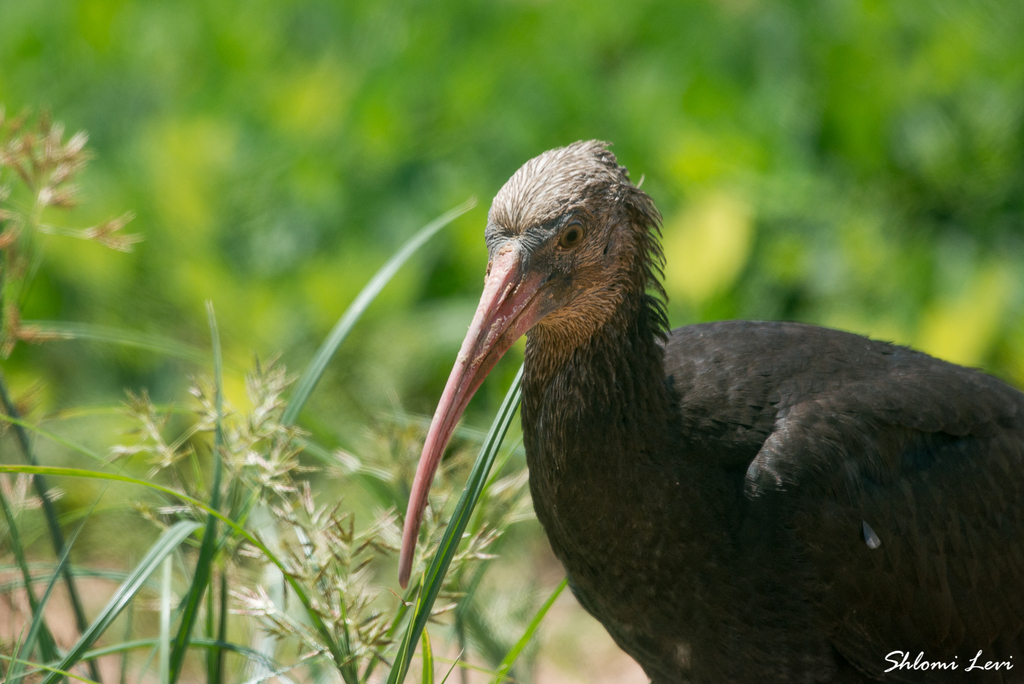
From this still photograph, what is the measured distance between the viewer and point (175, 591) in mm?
3775

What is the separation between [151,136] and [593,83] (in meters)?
2.92

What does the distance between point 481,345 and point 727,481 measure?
79 centimetres

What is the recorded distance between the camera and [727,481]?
2734 mm

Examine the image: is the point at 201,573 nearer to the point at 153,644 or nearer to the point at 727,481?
the point at 153,644

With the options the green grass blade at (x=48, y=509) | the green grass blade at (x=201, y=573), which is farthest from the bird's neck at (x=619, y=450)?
the green grass blade at (x=48, y=509)

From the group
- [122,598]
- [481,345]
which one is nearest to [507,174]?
[481,345]

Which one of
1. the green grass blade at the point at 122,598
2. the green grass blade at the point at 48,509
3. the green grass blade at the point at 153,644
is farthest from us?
the green grass blade at the point at 48,509

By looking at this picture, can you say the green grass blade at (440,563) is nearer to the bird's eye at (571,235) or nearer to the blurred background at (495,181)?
the bird's eye at (571,235)

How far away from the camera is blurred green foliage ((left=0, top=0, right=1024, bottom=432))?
232 inches

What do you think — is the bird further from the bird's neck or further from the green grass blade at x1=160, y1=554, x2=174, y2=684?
the green grass blade at x1=160, y1=554, x2=174, y2=684
